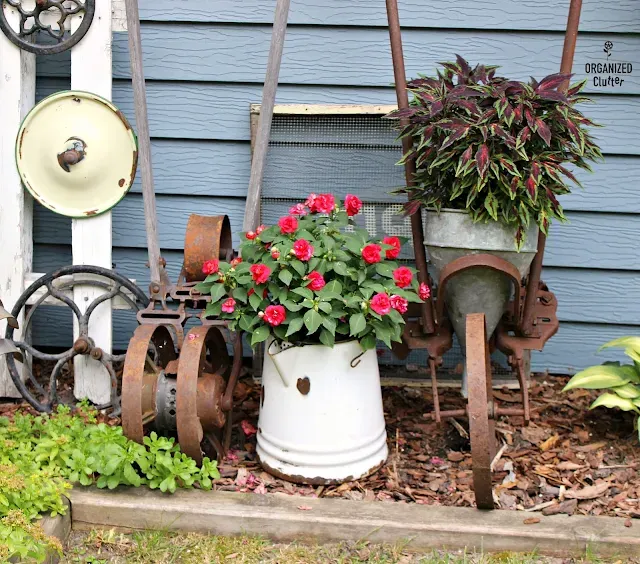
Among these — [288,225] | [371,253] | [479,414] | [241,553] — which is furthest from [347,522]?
[288,225]

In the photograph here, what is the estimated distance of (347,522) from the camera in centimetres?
219

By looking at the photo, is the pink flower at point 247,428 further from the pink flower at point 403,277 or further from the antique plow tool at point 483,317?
the pink flower at point 403,277

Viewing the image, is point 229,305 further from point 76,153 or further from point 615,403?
point 615,403

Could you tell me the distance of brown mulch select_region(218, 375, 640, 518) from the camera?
238cm

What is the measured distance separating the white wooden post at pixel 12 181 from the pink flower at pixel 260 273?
124 centimetres

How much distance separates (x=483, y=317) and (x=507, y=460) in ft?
2.10

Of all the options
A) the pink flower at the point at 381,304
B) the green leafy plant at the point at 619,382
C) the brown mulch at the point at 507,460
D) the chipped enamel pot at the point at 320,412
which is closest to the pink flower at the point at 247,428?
the brown mulch at the point at 507,460

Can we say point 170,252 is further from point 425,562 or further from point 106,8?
point 425,562

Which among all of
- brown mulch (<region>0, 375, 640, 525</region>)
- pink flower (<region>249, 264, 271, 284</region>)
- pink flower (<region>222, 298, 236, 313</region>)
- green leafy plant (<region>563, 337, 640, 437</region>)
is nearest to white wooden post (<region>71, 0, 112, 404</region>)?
brown mulch (<region>0, 375, 640, 525</region>)

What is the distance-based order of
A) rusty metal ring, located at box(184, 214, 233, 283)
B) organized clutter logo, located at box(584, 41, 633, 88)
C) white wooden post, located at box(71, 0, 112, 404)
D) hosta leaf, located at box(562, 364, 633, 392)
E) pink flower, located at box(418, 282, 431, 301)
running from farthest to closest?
organized clutter logo, located at box(584, 41, 633, 88) < white wooden post, located at box(71, 0, 112, 404) < hosta leaf, located at box(562, 364, 633, 392) < rusty metal ring, located at box(184, 214, 233, 283) < pink flower, located at box(418, 282, 431, 301)

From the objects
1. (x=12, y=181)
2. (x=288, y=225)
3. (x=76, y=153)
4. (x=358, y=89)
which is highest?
(x=358, y=89)

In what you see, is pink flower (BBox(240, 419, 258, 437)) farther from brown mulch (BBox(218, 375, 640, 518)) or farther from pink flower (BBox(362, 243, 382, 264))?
pink flower (BBox(362, 243, 382, 264))

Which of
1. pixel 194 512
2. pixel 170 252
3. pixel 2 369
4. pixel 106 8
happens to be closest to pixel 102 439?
pixel 194 512

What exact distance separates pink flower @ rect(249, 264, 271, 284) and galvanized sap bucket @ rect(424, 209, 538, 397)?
0.61 m
